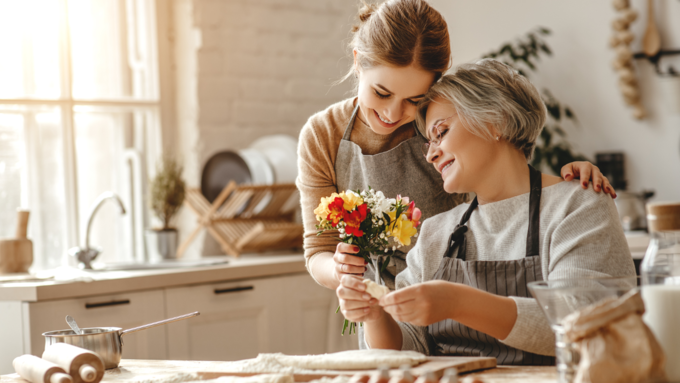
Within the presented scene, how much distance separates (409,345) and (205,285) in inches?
58.7

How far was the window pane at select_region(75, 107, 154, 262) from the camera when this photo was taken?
349 centimetres

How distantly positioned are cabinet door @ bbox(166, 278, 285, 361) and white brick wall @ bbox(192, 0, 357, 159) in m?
0.86

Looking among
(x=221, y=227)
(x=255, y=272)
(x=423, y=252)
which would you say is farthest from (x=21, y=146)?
(x=423, y=252)

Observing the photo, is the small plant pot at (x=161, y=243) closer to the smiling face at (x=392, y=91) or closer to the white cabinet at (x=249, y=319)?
the white cabinet at (x=249, y=319)

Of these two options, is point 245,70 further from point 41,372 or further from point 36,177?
point 41,372

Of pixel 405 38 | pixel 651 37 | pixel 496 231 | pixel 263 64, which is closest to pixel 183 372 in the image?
pixel 496 231

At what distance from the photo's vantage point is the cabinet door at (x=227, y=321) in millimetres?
2953

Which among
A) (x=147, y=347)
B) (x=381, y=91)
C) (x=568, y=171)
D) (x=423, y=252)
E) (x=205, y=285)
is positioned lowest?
(x=147, y=347)

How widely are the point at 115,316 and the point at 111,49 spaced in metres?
1.44

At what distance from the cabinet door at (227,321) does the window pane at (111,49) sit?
46.7 inches

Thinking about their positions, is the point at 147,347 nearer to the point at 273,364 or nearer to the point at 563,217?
the point at 273,364

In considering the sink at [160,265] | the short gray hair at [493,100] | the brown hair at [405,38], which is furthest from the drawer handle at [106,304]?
the short gray hair at [493,100]

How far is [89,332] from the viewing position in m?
1.57

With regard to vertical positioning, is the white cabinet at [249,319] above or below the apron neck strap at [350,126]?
below
